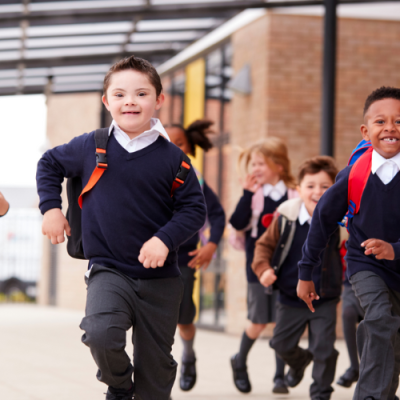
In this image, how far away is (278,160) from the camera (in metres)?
5.61

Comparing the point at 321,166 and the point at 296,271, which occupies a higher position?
the point at 321,166

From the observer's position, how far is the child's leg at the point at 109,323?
290 cm

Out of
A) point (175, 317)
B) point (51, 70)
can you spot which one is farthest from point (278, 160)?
point (51, 70)

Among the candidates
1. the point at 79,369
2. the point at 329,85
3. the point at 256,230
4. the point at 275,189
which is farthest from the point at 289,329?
the point at 329,85

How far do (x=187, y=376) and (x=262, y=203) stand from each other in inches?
54.9

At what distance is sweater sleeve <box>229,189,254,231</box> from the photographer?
5.48 metres

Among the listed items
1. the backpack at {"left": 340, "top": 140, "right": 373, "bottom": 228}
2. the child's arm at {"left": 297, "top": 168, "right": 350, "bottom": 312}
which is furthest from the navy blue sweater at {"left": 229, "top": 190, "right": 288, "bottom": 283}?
the backpack at {"left": 340, "top": 140, "right": 373, "bottom": 228}

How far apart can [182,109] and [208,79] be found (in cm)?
136

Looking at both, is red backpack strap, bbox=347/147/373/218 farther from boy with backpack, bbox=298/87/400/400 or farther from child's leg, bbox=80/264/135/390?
child's leg, bbox=80/264/135/390

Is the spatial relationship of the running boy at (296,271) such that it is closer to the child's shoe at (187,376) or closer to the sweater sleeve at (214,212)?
the sweater sleeve at (214,212)

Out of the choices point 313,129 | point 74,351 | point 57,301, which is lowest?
point 57,301

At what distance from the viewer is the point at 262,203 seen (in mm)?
5543

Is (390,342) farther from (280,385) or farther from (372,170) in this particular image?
(280,385)

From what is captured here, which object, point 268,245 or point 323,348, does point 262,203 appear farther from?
point 323,348
